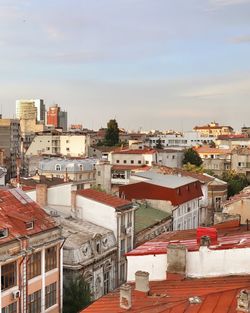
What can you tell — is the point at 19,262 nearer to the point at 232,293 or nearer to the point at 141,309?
the point at 141,309

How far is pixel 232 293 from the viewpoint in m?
19.3

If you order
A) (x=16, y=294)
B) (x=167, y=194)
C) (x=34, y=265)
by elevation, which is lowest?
(x=16, y=294)

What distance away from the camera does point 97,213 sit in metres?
43.7

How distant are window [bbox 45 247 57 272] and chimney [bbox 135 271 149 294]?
1259cm

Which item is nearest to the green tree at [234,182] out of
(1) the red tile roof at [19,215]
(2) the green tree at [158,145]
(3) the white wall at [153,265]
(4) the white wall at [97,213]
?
(4) the white wall at [97,213]

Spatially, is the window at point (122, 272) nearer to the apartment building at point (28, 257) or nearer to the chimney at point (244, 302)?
the apartment building at point (28, 257)

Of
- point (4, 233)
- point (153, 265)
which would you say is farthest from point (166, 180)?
point (153, 265)

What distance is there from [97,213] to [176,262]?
849 inches

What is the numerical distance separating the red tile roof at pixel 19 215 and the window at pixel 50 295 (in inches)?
139

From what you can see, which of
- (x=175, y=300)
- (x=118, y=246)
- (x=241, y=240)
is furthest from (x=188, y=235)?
(x=118, y=246)

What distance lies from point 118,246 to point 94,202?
156 inches

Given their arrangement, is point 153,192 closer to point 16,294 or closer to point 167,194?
point 167,194

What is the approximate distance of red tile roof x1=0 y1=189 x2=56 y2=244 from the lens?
1209 inches

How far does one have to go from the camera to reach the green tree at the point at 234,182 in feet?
293
